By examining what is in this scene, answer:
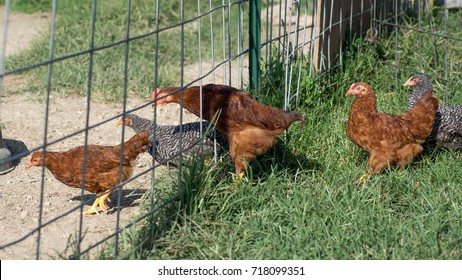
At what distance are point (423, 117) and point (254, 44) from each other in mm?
1492

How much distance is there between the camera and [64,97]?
7727 mm

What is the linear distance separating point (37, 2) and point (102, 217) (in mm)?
7208

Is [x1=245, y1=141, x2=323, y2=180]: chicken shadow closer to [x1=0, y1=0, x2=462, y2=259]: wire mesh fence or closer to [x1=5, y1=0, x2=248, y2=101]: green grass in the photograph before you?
[x1=0, y1=0, x2=462, y2=259]: wire mesh fence

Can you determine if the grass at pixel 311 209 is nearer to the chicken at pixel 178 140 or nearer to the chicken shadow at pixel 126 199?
the chicken at pixel 178 140

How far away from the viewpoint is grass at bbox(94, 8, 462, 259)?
14.1ft

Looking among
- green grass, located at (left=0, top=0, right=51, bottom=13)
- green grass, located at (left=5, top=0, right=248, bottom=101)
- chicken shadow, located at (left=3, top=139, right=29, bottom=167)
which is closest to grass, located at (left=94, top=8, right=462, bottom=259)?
chicken shadow, located at (left=3, top=139, right=29, bottom=167)

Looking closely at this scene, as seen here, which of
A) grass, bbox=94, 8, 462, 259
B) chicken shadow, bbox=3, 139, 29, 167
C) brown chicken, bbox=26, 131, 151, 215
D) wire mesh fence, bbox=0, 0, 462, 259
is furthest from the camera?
chicken shadow, bbox=3, 139, 29, 167

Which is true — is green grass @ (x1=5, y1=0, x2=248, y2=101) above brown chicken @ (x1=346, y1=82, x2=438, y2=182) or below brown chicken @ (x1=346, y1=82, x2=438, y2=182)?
→ below

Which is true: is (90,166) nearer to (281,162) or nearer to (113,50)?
(281,162)

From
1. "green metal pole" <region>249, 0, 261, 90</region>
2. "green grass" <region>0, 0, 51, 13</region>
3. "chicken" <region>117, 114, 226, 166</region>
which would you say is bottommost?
"green grass" <region>0, 0, 51, 13</region>

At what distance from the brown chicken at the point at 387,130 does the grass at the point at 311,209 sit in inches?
4.6

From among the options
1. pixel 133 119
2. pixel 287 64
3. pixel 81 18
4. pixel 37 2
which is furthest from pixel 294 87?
pixel 37 2

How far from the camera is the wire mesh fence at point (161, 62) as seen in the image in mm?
5016

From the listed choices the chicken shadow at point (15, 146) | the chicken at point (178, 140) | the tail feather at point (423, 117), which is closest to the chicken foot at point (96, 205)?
Result: the chicken at point (178, 140)
